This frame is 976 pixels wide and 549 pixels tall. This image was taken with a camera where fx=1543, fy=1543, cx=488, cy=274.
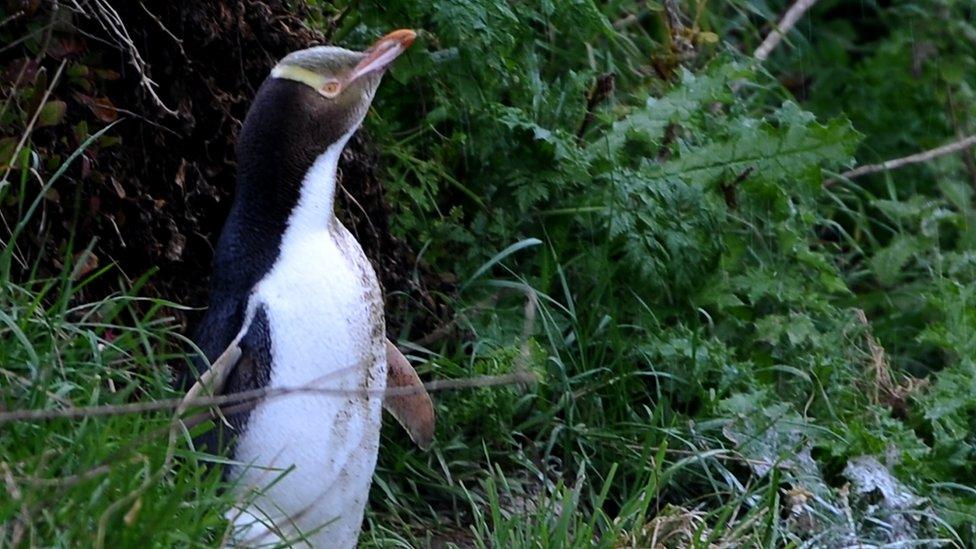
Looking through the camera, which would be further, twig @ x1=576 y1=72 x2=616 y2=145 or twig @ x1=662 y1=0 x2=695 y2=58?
twig @ x1=662 y1=0 x2=695 y2=58

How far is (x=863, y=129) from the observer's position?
605 cm

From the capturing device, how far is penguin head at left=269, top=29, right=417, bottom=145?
3.35 m

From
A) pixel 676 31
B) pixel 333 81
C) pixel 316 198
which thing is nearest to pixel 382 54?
pixel 333 81

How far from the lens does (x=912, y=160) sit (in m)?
5.55

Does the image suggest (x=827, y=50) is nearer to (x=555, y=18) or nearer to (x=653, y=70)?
(x=653, y=70)

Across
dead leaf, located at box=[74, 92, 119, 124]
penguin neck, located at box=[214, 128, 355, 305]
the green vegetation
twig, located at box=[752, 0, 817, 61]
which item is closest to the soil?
dead leaf, located at box=[74, 92, 119, 124]

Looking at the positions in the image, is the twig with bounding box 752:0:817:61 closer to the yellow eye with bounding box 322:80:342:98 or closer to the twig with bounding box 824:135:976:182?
the twig with bounding box 824:135:976:182

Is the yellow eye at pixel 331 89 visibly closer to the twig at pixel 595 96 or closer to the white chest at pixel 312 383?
the white chest at pixel 312 383

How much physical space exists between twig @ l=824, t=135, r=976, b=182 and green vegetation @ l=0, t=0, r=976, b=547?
0.92ft

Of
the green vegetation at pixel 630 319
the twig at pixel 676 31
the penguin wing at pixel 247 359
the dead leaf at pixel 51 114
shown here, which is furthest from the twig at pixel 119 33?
the twig at pixel 676 31

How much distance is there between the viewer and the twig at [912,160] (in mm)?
5422

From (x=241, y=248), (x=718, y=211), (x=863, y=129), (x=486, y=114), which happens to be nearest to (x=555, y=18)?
(x=486, y=114)

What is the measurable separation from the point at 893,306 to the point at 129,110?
8.73ft

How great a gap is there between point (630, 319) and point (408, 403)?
0.95 m
